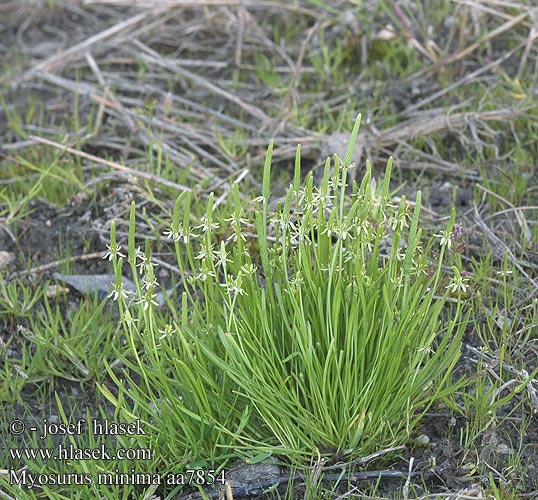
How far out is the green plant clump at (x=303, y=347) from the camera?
2.31 m

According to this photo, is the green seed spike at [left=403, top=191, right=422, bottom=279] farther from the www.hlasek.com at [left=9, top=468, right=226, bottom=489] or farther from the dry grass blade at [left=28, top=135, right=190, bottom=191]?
the dry grass blade at [left=28, top=135, right=190, bottom=191]

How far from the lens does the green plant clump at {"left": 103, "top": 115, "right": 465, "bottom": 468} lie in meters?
2.31

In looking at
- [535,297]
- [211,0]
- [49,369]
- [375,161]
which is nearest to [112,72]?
[211,0]

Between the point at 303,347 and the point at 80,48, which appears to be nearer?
the point at 303,347

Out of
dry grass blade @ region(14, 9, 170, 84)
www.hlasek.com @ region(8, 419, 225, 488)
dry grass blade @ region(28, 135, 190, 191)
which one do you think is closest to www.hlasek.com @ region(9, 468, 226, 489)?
www.hlasek.com @ region(8, 419, 225, 488)

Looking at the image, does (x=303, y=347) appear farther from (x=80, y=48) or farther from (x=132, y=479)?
(x=80, y=48)

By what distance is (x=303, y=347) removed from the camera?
2.32 m

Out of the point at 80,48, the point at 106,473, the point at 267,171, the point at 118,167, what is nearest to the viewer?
the point at 267,171

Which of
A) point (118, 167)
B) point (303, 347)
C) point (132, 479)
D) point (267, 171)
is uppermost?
point (267, 171)

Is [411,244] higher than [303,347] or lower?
higher

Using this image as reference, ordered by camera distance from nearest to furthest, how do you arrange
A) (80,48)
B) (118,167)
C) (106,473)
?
(106,473) < (118,167) < (80,48)

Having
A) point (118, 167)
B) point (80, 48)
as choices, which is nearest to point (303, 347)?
point (118, 167)

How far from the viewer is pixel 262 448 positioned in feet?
7.66

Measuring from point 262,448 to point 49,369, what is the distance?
998 mm
